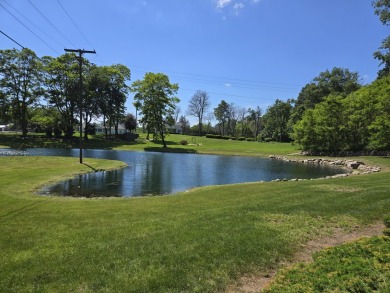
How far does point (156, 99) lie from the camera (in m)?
59.9

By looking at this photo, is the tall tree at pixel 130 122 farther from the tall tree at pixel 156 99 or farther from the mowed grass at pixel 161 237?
the mowed grass at pixel 161 237

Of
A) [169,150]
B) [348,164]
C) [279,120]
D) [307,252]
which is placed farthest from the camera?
[279,120]

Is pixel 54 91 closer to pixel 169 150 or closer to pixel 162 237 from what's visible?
pixel 169 150

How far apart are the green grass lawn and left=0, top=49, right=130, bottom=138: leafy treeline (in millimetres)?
49046

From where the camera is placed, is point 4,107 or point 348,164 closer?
point 348,164

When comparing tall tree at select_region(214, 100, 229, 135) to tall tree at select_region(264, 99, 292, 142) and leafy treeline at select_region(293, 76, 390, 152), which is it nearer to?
tall tree at select_region(264, 99, 292, 142)

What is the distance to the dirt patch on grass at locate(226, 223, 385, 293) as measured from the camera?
5.27 m

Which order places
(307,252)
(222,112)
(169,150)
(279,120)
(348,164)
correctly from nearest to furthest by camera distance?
(307,252) < (348,164) < (169,150) < (279,120) < (222,112)

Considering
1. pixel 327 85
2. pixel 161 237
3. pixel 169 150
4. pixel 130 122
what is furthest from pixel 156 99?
pixel 161 237

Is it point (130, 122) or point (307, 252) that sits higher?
point (130, 122)

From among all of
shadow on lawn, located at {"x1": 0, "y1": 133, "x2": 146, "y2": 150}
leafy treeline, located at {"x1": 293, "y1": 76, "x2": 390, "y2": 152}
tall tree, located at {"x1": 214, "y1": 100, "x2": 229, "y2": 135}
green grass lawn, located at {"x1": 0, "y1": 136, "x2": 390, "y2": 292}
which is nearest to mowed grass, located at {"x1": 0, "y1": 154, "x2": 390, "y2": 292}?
green grass lawn, located at {"x1": 0, "y1": 136, "x2": 390, "y2": 292}

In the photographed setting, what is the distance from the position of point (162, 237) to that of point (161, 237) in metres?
0.02

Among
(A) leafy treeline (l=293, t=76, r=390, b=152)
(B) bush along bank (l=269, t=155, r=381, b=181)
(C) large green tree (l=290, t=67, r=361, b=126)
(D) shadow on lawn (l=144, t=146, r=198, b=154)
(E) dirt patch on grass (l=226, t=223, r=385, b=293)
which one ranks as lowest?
(D) shadow on lawn (l=144, t=146, r=198, b=154)

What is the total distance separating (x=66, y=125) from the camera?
62750 mm
